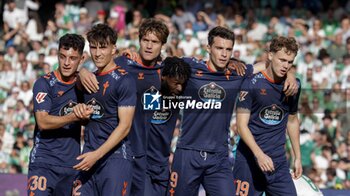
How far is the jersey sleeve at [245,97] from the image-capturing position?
36.1ft

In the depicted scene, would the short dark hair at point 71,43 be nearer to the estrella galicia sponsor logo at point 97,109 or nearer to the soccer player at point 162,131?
the estrella galicia sponsor logo at point 97,109

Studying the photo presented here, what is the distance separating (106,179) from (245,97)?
78.8 inches

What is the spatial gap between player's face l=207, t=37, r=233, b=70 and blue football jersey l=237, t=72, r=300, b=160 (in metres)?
0.39

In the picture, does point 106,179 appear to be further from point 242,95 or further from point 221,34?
point 221,34

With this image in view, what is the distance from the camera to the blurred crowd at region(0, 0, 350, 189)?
1661cm

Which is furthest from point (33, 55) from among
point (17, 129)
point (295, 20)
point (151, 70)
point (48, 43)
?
point (151, 70)

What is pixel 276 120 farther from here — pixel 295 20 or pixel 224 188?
pixel 295 20

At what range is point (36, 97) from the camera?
10531 millimetres

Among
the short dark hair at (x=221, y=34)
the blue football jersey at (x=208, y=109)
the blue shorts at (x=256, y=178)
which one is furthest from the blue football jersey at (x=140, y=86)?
the blue shorts at (x=256, y=178)

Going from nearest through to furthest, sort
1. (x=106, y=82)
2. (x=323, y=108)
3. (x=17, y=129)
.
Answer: (x=106, y=82), (x=323, y=108), (x=17, y=129)

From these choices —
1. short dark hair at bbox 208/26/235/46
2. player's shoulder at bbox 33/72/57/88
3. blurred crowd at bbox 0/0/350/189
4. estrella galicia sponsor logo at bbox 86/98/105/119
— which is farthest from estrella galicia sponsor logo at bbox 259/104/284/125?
blurred crowd at bbox 0/0/350/189

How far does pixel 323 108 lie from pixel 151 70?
240 inches

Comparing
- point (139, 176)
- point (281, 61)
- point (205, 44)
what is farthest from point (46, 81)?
point (205, 44)

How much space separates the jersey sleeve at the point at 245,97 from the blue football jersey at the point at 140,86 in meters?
1.04
